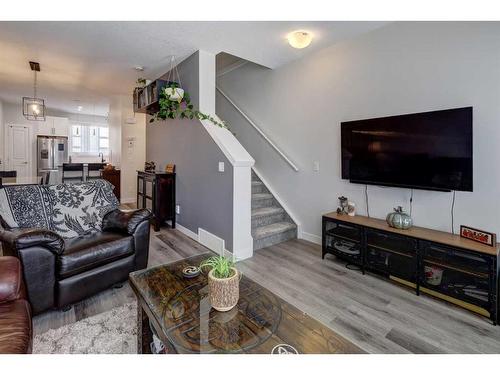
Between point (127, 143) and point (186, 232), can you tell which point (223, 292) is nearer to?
point (186, 232)

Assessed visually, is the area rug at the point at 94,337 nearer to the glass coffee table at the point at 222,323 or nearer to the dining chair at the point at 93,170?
the glass coffee table at the point at 222,323

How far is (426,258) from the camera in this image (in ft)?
7.32

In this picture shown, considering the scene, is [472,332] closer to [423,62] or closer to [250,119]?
[423,62]

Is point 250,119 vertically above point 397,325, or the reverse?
point 250,119

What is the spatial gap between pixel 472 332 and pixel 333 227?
144 centimetres

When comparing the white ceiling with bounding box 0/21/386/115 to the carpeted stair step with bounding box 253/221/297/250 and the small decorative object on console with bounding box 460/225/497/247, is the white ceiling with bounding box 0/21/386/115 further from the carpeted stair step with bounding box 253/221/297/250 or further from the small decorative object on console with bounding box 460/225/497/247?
the carpeted stair step with bounding box 253/221/297/250

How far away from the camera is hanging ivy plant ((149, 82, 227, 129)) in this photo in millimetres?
3430

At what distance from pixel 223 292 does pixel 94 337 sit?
1.07 meters

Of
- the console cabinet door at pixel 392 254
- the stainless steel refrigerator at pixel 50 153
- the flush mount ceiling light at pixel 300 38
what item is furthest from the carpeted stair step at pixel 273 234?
the stainless steel refrigerator at pixel 50 153

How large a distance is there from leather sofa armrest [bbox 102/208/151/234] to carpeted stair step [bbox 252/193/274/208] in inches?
70.0

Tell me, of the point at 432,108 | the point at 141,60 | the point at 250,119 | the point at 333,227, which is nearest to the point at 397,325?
the point at 333,227
